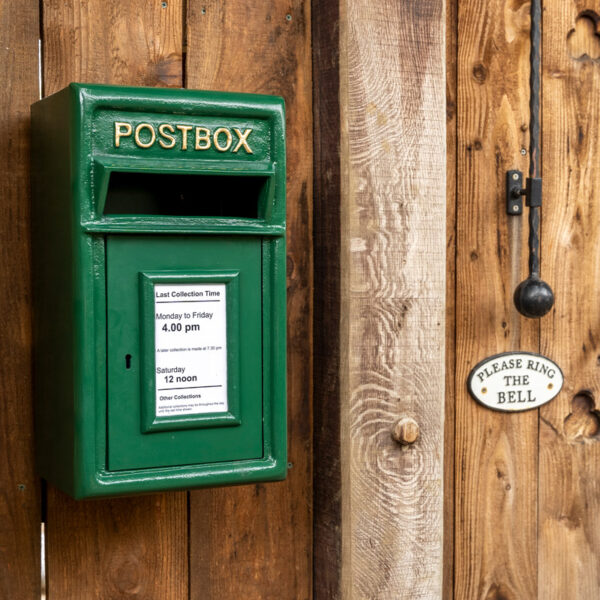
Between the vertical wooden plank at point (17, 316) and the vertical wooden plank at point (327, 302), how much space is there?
0.55m

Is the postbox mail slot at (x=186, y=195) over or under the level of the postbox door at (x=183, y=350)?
over

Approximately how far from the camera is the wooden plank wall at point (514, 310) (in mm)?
1849

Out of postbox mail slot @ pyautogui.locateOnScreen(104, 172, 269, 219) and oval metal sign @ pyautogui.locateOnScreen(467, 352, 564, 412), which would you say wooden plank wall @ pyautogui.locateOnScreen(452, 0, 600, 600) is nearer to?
oval metal sign @ pyautogui.locateOnScreen(467, 352, 564, 412)

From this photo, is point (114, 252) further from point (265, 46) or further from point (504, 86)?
point (504, 86)

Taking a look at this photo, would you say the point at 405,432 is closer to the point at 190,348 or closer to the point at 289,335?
the point at 289,335

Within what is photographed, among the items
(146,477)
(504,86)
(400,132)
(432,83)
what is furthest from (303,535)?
(504,86)

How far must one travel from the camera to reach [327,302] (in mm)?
1665

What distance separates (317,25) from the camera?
1691 mm

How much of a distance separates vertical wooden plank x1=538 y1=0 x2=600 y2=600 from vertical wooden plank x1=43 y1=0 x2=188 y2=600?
86 cm

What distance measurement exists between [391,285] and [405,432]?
0.29 metres

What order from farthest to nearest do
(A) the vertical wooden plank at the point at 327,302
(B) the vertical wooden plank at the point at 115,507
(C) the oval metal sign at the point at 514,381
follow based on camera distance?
(C) the oval metal sign at the point at 514,381, (A) the vertical wooden plank at the point at 327,302, (B) the vertical wooden plank at the point at 115,507

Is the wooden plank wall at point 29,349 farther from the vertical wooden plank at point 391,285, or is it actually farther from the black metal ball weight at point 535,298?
the black metal ball weight at point 535,298

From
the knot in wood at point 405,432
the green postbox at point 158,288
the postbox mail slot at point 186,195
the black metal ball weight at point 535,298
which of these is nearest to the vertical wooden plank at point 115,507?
the green postbox at point 158,288

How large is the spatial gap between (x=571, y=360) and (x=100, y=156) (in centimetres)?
120
